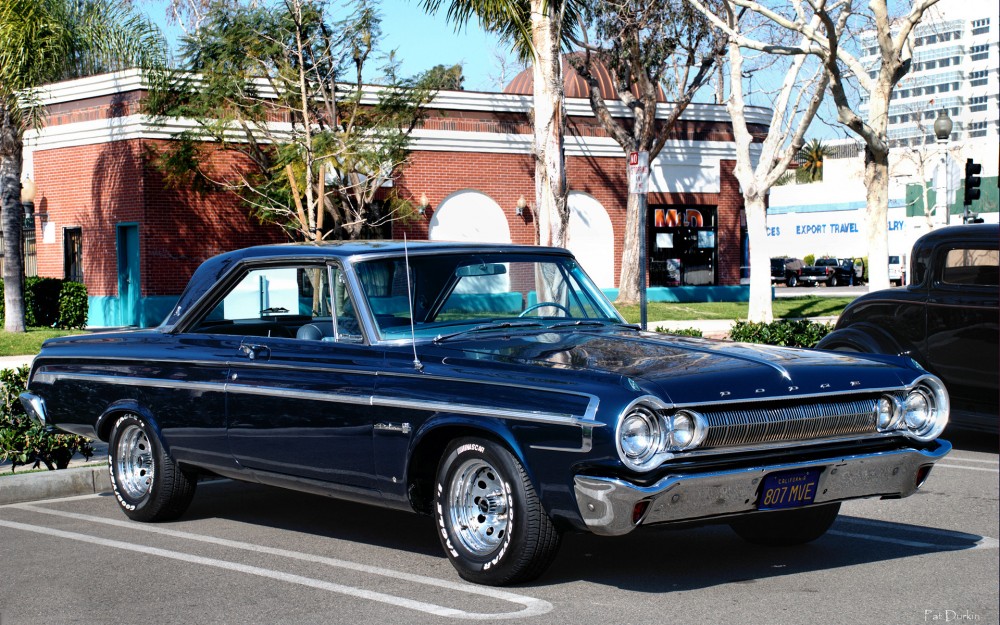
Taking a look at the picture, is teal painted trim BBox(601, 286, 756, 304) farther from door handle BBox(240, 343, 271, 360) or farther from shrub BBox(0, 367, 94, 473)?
door handle BBox(240, 343, 271, 360)

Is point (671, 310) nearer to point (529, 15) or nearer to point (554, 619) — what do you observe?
point (529, 15)

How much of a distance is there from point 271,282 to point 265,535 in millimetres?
1590

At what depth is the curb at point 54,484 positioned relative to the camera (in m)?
9.21

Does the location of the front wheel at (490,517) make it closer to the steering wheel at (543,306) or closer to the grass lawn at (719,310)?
the steering wheel at (543,306)

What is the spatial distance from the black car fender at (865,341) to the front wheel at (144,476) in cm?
596

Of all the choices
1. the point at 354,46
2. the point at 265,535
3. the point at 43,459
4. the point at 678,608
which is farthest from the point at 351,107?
the point at 678,608

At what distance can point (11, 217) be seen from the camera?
978 inches

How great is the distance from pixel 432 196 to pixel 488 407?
2610 centimetres

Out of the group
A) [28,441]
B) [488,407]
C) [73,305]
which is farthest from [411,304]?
[73,305]

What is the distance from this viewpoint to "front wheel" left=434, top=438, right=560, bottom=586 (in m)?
5.89

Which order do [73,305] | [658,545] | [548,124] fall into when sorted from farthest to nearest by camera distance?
[73,305] → [548,124] → [658,545]

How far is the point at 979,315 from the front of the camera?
1023cm

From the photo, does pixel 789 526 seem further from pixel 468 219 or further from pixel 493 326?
pixel 468 219

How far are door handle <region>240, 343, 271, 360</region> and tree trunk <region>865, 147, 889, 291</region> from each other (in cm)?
1468
